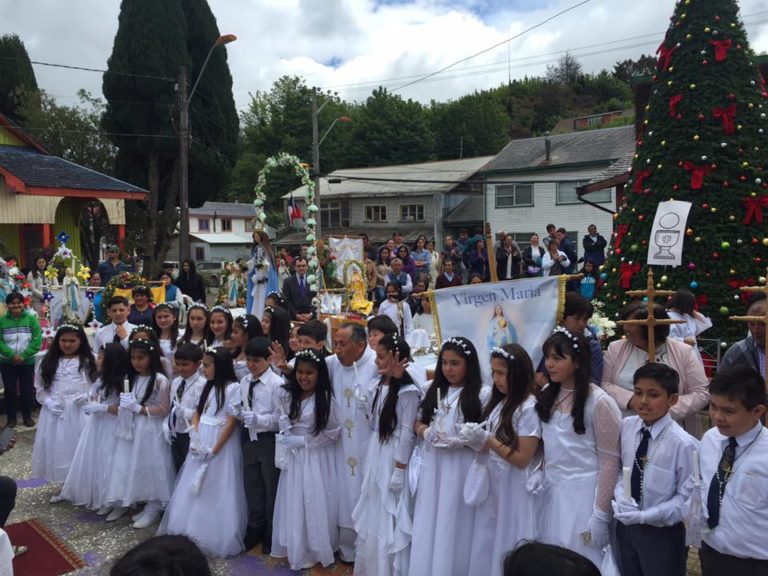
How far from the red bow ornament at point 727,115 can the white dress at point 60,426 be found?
7.55 m

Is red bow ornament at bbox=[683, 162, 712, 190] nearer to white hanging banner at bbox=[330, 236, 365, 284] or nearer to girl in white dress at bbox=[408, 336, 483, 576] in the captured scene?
girl in white dress at bbox=[408, 336, 483, 576]

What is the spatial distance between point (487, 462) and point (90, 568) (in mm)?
3335

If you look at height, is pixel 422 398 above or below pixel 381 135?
below

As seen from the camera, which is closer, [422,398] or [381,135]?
[422,398]

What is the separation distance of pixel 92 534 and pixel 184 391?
1506 mm

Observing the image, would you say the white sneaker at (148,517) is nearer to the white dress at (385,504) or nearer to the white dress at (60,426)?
the white dress at (60,426)

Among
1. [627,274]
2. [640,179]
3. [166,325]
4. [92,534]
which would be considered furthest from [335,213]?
[92,534]

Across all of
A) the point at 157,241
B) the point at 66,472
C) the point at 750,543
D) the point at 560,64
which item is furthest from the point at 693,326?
the point at 560,64

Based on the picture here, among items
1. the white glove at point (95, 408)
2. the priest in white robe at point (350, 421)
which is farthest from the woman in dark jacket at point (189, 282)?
the priest in white robe at point (350, 421)

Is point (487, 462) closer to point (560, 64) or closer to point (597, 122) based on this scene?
point (597, 122)

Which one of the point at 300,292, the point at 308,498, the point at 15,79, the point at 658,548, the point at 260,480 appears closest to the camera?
the point at 658,548

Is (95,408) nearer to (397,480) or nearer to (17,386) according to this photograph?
(397,480)

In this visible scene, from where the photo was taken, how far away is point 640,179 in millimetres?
7758

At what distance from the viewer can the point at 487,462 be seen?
13.1 ft
